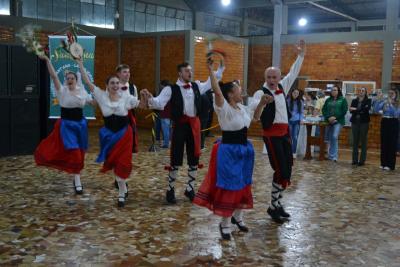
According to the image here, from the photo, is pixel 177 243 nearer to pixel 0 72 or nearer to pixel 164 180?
pixel 164 180

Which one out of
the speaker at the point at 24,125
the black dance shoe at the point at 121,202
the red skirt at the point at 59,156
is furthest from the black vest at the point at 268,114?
the speaker at the point at 24,125

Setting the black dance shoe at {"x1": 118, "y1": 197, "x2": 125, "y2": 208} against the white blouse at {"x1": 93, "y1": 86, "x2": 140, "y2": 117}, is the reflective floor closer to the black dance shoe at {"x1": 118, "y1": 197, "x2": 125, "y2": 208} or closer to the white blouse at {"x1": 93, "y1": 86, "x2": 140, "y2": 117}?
the black dance shoe at {"x1": 118, "y1": 197, "x2": 125, "y2": 208}

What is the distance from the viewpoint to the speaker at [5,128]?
9.15 m

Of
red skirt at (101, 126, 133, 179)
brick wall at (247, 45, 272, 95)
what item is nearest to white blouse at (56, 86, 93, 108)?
red skirt at (101, 126, 133, 179)

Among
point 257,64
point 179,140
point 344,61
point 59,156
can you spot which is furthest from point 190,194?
point 257,64

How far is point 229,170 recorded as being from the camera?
4.30 m

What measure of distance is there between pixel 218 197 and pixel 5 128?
621 cm

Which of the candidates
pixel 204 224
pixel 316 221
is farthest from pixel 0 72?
pixel 316 221

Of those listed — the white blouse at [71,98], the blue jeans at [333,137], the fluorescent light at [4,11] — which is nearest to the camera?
the white blouse at [71,98]

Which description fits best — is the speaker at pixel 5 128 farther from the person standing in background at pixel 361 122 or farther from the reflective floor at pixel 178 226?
the person standing in background at pixel 361 122

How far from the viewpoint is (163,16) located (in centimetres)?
1814

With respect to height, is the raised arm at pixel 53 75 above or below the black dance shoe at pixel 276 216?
above

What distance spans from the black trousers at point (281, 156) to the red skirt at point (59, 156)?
8.20ft

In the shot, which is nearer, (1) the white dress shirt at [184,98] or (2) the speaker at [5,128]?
(1) the white dress shirt at [184,98]
